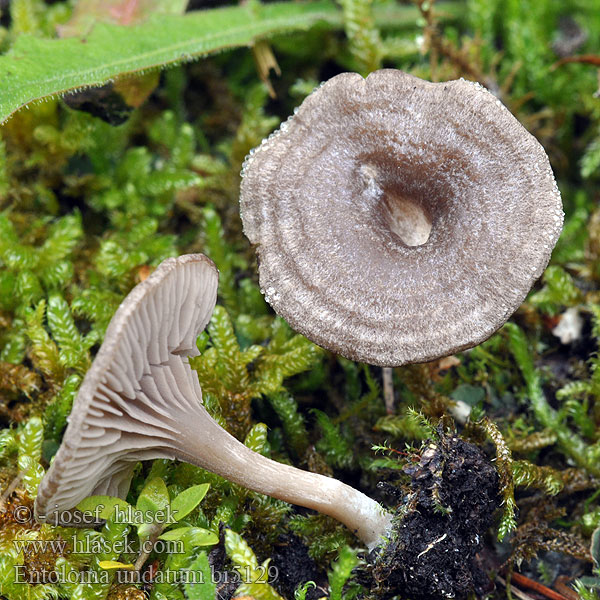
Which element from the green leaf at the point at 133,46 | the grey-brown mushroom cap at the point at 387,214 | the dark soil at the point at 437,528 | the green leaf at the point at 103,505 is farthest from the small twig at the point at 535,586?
the green leaf at the point at 133,46

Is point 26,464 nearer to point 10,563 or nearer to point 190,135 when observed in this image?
point 10,563

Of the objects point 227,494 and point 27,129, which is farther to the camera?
point 27,129

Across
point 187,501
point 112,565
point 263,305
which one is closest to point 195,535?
point 187,501

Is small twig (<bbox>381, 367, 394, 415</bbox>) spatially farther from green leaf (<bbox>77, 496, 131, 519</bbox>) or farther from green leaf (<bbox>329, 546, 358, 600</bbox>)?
green leaf (<bbox>77, 496, 131, 519</bbox>)

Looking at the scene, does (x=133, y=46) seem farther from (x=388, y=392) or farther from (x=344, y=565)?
(x=344, y=565)

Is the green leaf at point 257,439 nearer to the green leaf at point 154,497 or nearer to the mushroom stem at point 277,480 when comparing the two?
the mushroom stem at point 277,480

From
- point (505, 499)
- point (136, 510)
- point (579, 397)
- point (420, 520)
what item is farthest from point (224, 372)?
point (579, 397)
